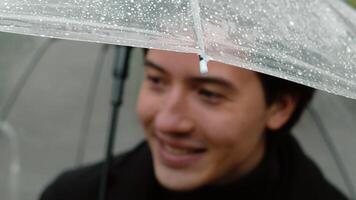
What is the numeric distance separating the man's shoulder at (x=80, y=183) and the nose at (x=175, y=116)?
0.44m

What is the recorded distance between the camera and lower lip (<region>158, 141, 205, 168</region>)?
1945 millimetres

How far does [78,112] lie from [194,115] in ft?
4.98

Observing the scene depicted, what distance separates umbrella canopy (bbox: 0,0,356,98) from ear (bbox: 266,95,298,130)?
19.2 inches

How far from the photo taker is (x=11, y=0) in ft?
A: 4.66

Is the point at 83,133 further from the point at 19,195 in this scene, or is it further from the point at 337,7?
the point at 337,7

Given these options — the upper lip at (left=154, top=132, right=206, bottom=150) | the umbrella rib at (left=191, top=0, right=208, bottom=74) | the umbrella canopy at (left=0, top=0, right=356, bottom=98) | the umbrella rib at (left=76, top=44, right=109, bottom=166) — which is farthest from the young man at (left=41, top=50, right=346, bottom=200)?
the umbrella rib at (left=76, top=44, right=109, bottom=166)

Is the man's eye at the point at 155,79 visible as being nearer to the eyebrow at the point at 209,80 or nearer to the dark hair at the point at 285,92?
the eyebrow at the point at 209,80

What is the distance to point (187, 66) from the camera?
1.86m

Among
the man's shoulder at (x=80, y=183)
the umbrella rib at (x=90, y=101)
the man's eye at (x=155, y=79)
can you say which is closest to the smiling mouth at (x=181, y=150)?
the man's eye at (x=155, y=79)

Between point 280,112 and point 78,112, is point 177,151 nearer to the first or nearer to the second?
point 280,112

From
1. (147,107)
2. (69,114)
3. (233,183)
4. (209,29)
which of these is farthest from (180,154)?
(69,114)

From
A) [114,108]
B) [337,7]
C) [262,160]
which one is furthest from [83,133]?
[337,7]

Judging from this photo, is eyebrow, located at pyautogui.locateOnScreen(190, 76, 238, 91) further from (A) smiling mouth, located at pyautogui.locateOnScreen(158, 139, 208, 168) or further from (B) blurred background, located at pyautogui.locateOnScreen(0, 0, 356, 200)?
(B) blurred background, located at pyautogui.locateOnScreen(0, 0, 356, 200)

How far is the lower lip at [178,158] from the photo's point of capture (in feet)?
6.38
